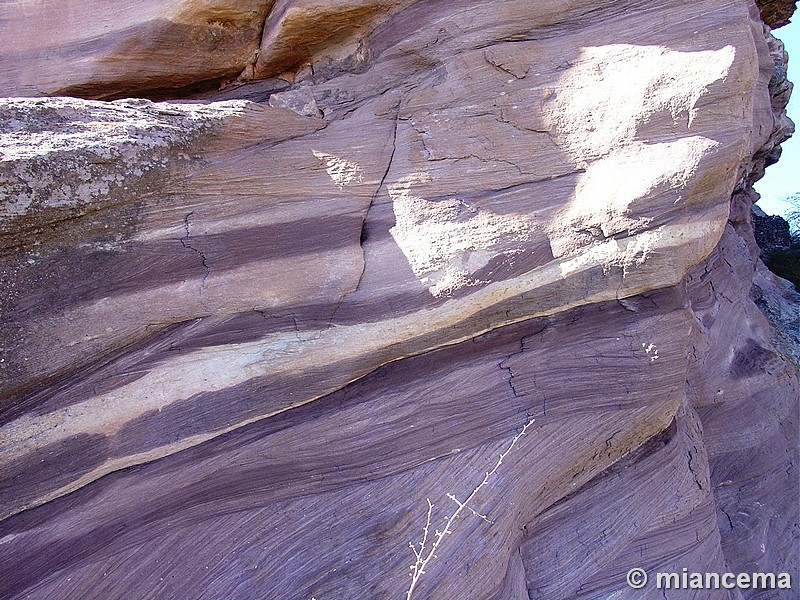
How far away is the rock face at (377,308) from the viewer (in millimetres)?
2643

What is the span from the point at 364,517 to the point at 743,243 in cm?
471

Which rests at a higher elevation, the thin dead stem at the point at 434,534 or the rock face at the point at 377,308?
the rock face at the point at 377,308

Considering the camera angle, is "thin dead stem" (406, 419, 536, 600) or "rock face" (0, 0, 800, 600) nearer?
"rock face" (0, 0, 800, 600)

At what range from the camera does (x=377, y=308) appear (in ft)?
9.64

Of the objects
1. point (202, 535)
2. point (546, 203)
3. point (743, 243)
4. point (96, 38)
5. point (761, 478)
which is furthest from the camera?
point (743, 243)

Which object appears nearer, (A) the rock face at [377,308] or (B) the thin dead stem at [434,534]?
(A) the rock face at [377,308]

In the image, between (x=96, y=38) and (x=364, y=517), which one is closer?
(x=364, y=517)

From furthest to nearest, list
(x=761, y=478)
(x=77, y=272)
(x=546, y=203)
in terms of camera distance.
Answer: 1. (x=761, y=478)
2. (x=546, y=203)
3. (x=77, y=272)

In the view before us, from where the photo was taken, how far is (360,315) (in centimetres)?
294

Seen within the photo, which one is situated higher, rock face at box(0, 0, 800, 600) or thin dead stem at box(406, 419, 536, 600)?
rock face at box(0, 0, 800, 600)

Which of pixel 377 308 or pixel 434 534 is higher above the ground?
pixel 377 308

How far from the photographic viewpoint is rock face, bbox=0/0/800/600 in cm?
264

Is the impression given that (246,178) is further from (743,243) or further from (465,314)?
(743,243)

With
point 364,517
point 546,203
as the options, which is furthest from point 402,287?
point 364,517
